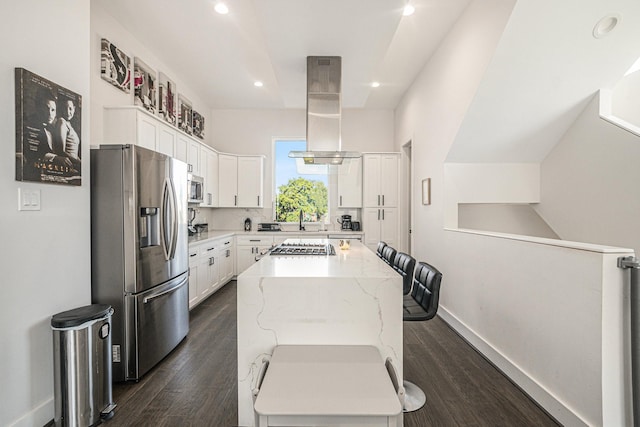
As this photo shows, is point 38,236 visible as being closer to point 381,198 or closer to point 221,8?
point 221,8

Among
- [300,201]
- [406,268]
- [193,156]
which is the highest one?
[193,156]

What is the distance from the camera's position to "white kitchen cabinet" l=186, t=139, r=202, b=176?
171 inches

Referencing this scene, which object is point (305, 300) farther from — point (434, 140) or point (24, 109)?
point (434, 140)

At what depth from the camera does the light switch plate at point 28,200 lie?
1673 millimetres

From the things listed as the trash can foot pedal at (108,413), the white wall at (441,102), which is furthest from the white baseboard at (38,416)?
the white wall at (441,102)

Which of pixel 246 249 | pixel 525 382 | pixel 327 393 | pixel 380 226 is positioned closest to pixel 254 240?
pixel 246 249

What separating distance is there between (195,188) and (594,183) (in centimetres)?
459

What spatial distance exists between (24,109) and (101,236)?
0.93 meters

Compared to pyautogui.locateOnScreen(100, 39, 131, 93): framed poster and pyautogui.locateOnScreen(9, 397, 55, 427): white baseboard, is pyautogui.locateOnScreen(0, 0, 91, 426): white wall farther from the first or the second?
pyautogui.locateOnScreen(100, 39, 131, 93): framed poster

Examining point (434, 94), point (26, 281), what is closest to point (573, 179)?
point (434, 94)

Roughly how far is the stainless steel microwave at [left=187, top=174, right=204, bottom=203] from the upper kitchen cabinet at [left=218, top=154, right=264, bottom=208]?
Result: 86cm

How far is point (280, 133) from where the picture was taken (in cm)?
590

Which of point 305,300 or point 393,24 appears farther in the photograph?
point 393,24

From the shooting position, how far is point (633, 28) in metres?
2.34
